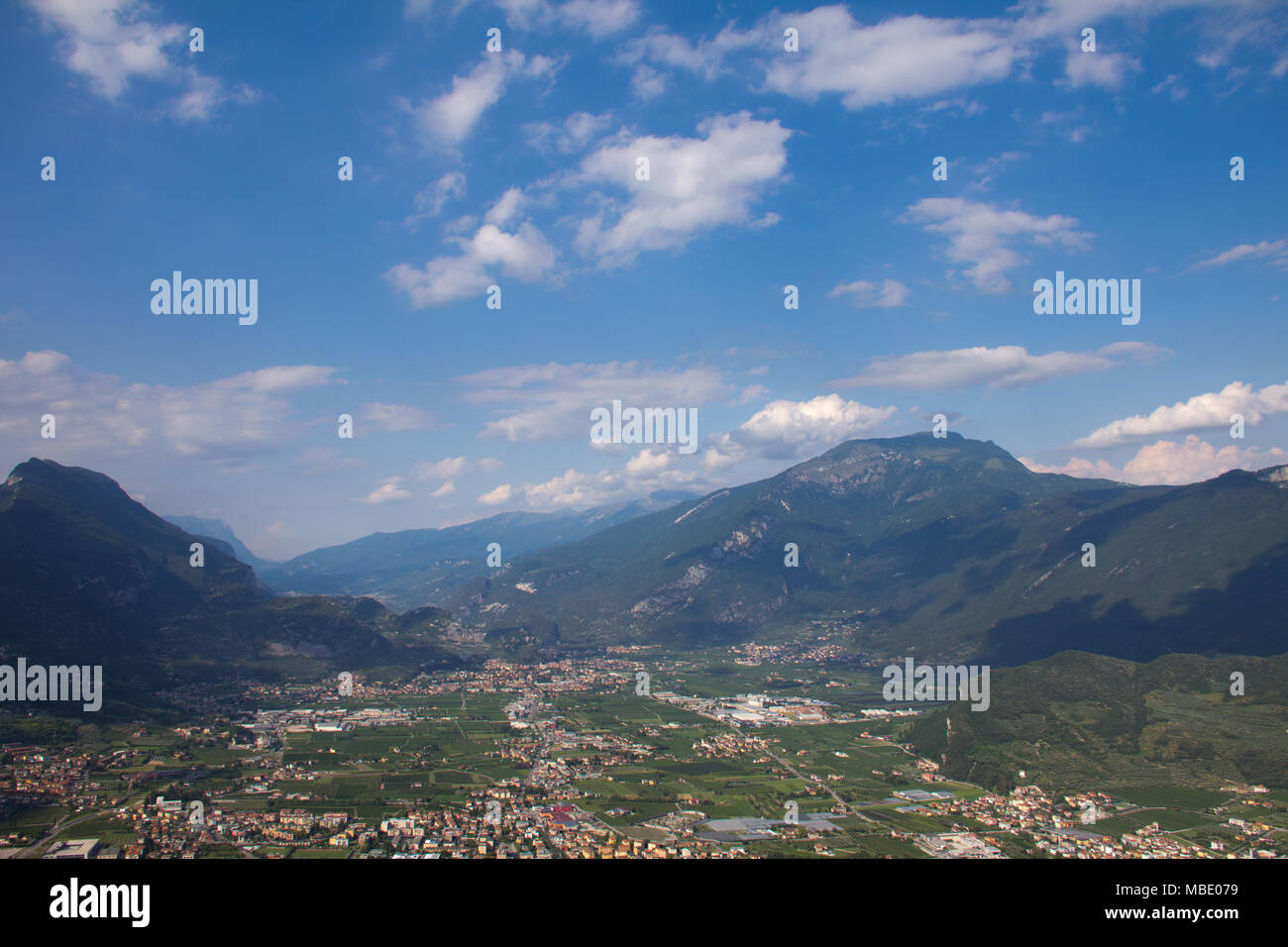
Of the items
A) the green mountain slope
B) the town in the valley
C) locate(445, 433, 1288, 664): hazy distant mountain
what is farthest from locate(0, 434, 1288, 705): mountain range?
the green mountain slope

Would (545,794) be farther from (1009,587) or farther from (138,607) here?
(1009,587)

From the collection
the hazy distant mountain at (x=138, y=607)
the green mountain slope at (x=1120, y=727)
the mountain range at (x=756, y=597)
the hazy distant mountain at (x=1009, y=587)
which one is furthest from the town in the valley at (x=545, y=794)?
the hazy distant mountain at (x=1009, y=587)

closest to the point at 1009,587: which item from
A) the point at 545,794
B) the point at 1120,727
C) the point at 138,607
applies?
the point at 1120,727

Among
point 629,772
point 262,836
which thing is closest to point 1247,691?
point 629,772

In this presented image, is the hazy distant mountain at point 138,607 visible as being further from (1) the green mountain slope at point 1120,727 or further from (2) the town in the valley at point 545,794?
(1) the green mountain slope at point 1120,727

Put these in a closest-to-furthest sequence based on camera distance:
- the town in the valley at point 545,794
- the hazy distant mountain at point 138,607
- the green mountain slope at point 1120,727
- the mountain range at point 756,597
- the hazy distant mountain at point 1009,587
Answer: the town in the valley at point 545,794, the green mountain slope at point 1120,727, the hazy distant mountain at point 138,607, the mountain range at point 756,597, the hazy distant mountain at point 1009,587

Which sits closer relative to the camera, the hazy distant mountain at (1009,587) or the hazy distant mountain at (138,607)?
the hazy distant mountain at (138,607)
